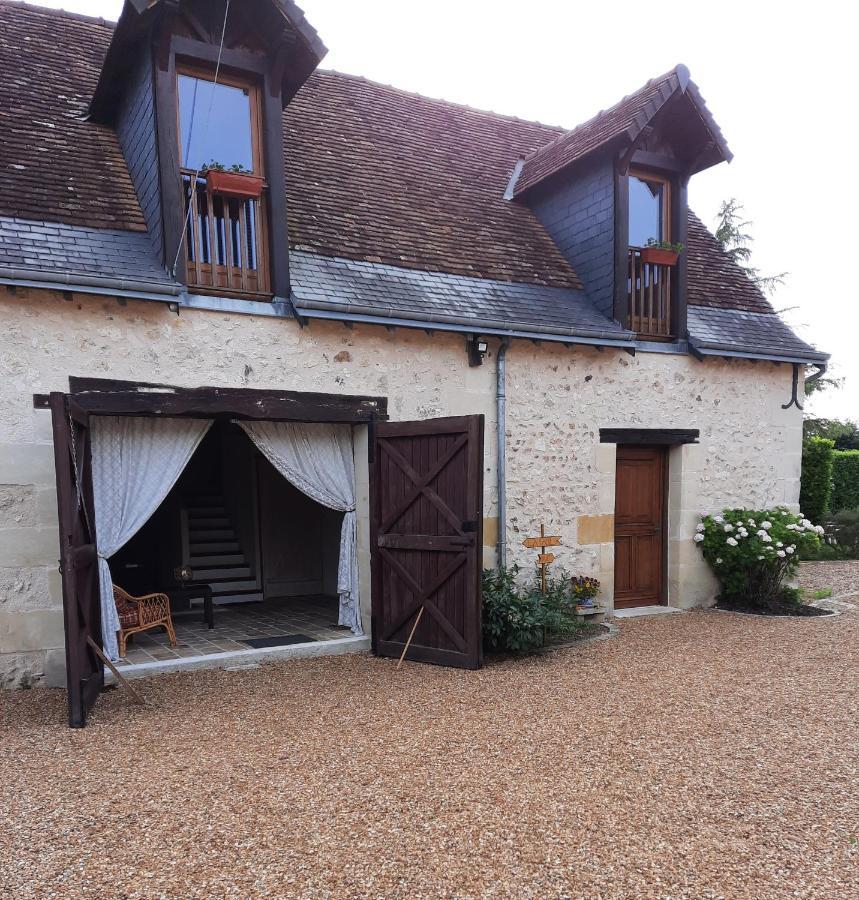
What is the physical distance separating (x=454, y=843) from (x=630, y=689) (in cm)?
256

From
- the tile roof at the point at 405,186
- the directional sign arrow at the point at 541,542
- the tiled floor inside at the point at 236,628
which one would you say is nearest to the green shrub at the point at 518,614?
the directional sign arrow at the point at 541,542

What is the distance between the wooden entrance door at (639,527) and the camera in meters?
8.04

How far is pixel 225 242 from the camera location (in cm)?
588

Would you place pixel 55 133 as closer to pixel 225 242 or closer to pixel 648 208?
pixel 225 242

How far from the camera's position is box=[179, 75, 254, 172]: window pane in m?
5.93

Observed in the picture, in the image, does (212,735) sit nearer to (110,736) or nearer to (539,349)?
(110,736)

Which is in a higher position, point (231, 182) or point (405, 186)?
point (405, 186)

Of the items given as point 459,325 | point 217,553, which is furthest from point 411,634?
point 217,553

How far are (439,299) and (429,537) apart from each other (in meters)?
2.27

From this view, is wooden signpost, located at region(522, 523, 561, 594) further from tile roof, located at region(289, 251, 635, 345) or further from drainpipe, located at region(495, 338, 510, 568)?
tile roof, located at region(289, 251, 635, 345)

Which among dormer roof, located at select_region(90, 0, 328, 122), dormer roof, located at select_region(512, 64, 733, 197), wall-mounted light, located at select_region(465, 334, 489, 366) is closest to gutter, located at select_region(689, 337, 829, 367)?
dormer roof, located at select_region(512, 64, 733, 197)

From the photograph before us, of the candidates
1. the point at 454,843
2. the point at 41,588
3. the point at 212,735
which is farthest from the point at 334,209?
the point at 454,843

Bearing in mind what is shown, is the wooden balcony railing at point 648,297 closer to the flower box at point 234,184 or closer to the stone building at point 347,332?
the stone building at point 347,332

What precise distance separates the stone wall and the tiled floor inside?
85 cm
